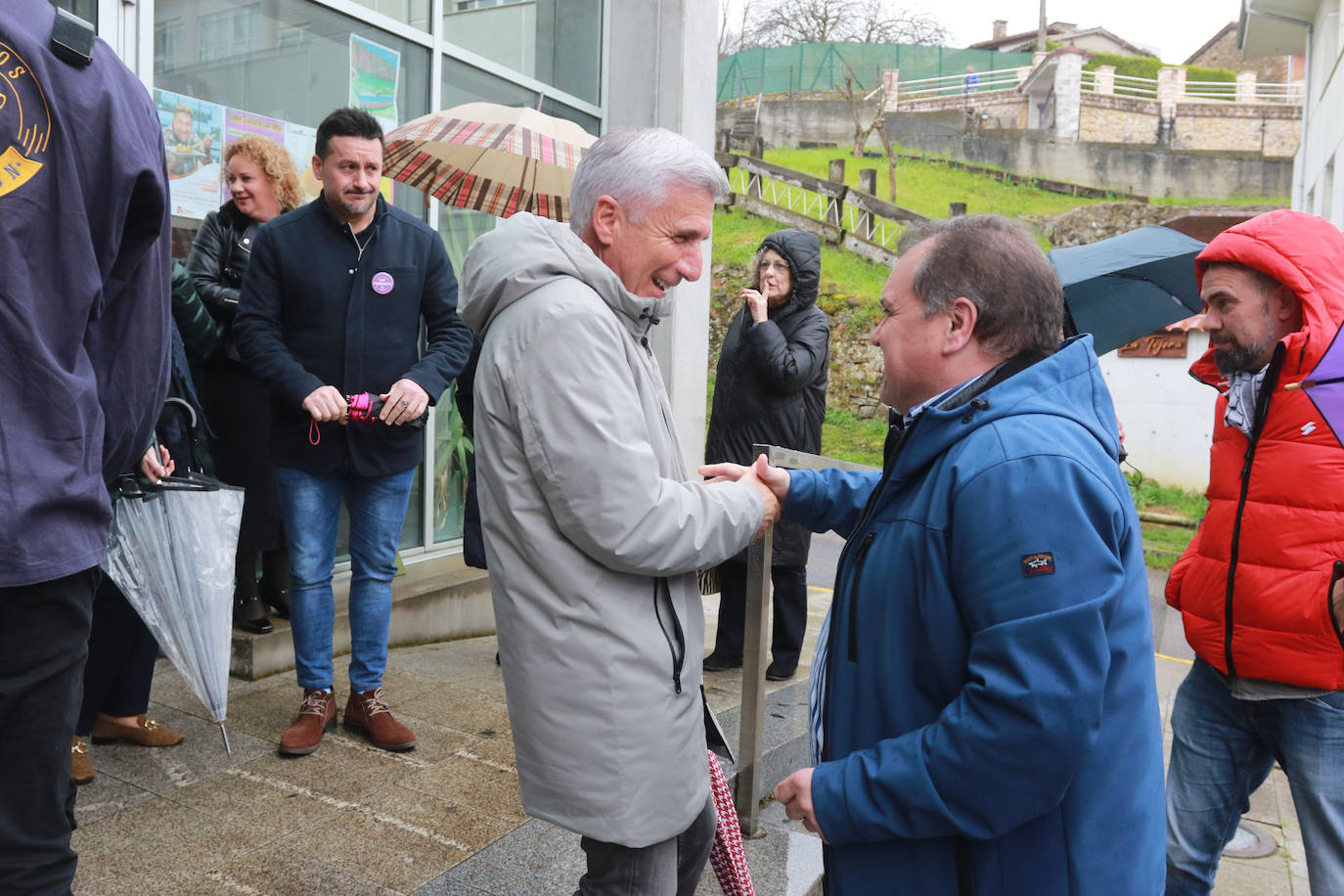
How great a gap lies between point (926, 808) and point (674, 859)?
2.16 feet

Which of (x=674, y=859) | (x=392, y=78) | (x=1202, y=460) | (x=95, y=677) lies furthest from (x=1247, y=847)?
(x=1202, y=460)

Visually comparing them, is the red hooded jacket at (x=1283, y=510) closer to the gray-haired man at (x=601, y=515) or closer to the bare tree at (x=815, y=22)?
the gray-haired man at (x=601, y=515)

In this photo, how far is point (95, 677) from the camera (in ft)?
10.7

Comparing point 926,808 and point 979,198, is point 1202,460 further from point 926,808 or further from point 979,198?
point 979,198

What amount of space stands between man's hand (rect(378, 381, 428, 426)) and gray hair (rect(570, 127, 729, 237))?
160cm

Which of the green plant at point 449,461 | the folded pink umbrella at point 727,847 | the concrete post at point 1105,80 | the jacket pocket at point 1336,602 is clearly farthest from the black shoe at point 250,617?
the concrete post at point 1105,80

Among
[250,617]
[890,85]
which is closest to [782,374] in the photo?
[250,617]

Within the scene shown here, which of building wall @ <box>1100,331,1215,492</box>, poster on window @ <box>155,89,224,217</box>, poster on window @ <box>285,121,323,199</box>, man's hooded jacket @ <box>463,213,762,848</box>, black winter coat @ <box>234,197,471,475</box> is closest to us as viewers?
man's hooded jacket @ <box>463,213,762,848</box>

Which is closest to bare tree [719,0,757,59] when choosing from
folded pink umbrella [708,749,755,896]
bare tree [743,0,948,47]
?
bare tree [743,0,948,47]

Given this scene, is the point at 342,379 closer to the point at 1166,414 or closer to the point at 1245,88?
the point at 1166,414

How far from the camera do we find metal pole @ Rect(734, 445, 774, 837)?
125 inches

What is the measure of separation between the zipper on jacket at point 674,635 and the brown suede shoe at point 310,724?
2.09 meters

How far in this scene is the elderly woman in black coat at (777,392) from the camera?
4.62 metres

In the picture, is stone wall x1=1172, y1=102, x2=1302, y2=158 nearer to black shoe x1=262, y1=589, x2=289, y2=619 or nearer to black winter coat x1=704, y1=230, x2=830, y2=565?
black winter coat x1=704, y1=230, x2=830, y2=565
